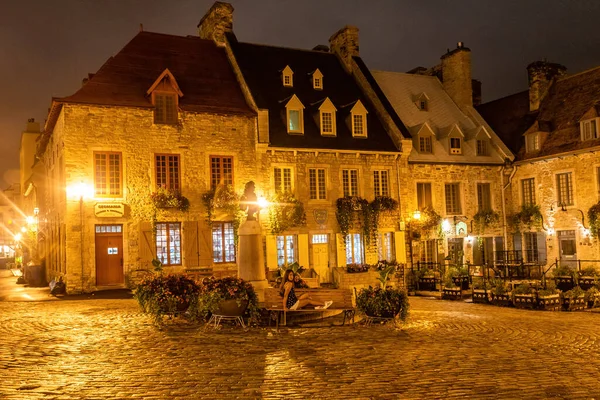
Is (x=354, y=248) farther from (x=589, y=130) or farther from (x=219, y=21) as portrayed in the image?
(x=219, y=21)

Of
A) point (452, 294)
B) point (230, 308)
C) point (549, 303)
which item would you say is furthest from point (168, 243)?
point (549, 303)

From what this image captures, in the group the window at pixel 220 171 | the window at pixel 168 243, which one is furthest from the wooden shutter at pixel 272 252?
the window at pixel 168 243

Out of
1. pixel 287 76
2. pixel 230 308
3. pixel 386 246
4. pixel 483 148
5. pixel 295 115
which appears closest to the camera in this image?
pixel 230 308

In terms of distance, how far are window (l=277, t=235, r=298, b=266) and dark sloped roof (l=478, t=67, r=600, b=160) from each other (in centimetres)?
1199

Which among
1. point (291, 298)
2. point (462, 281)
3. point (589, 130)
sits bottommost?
point (462, 281)

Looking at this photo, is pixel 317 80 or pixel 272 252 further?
pixel 317 80

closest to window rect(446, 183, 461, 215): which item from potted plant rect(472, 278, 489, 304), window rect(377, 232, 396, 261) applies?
window rect(377, 232, 396, 261)

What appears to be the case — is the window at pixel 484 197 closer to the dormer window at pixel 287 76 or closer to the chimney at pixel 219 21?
the dormer window at pixel 287 76

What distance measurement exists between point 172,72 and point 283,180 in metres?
6.24

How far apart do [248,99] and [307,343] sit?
15.5 metres

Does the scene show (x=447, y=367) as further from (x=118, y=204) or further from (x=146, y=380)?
(x=118, y=204)

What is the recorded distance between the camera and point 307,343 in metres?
10.7

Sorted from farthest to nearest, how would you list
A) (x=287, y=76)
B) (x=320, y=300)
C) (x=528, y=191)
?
(x=528, y=191)
(x=287, y=76)
(x=320, y=300)

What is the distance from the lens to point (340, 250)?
83.2ft
